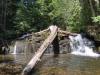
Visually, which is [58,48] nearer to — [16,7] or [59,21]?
[59,21]

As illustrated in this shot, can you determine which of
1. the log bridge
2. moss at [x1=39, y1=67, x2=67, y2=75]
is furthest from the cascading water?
moss at [x1=39, y1=67, x2=67, y2=75]

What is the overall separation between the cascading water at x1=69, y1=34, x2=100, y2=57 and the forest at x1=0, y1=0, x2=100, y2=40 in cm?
154

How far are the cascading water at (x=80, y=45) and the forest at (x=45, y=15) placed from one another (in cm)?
154

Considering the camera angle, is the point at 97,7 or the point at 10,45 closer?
the point at 10,45

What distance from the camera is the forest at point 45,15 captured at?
2203cm

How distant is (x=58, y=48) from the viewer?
17.3m

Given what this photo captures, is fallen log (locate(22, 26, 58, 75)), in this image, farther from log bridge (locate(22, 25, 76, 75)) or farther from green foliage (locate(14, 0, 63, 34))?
green foliage (locate(14, 0, 63, 34))

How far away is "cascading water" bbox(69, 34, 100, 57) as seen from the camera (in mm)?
17872

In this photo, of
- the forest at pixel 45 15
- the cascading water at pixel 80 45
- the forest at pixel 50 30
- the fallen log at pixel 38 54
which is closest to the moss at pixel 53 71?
the fallen log at pixel 38 54

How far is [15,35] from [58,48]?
20.5ft

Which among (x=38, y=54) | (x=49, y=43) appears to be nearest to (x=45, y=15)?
(x=49, y=43)

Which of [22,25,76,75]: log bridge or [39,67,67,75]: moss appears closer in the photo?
[39,67,67,75]: moss

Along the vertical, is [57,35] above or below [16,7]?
below

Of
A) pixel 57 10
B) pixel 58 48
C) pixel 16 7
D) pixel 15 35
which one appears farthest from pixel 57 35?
pixel 16 7
